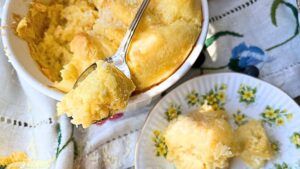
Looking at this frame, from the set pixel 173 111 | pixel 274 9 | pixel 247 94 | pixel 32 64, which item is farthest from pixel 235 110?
pixel 32 64

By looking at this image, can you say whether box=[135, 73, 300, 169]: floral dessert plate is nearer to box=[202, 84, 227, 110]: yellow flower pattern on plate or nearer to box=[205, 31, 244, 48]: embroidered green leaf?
box=[202, 84, 227, 110]: yellow flower pattern on plate

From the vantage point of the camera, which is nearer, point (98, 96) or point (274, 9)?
point (98, 96)

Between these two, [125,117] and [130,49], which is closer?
[130,49]

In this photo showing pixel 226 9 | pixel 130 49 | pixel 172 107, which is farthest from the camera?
pixel 226 9

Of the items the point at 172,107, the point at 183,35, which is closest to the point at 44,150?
the point at 172,107

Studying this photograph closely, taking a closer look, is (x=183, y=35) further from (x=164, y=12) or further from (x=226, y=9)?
(x=226, y=9)

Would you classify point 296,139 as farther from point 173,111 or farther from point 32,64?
point 32,64

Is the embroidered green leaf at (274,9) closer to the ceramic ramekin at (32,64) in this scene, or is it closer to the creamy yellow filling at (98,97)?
the ceramic ramekin at (32,64)
